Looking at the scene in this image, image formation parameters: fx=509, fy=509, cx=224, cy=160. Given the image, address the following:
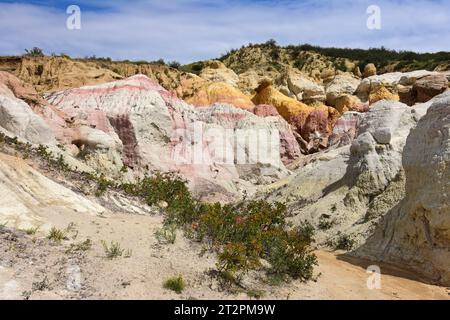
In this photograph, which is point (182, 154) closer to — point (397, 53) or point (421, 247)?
point (421, 247)

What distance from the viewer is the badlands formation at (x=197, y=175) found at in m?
7.42

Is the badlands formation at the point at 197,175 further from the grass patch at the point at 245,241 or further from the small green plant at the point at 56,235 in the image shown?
the grass patch at the point at 245,241

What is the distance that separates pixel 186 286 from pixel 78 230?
2.39 metres

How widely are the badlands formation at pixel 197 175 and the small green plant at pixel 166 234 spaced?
121mm

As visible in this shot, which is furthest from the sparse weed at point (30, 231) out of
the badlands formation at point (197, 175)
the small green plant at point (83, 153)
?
the small green plant at point (83, 153)

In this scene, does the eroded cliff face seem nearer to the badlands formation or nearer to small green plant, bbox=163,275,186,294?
the badlands formation

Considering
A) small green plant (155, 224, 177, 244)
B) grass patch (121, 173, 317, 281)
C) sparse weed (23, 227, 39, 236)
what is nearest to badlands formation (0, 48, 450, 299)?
sparse weed (23, 227, 39, 236)

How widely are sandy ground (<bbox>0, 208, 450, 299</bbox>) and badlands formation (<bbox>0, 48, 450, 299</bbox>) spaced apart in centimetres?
3

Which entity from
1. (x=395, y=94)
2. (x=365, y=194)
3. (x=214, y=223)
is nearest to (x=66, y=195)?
(x=214, y=223)

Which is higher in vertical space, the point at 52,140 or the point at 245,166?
the point at 52,140

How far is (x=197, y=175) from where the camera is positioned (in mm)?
24203

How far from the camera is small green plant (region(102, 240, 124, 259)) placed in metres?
7.41

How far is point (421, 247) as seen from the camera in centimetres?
966

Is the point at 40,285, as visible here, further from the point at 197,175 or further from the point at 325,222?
the point at 197,175
